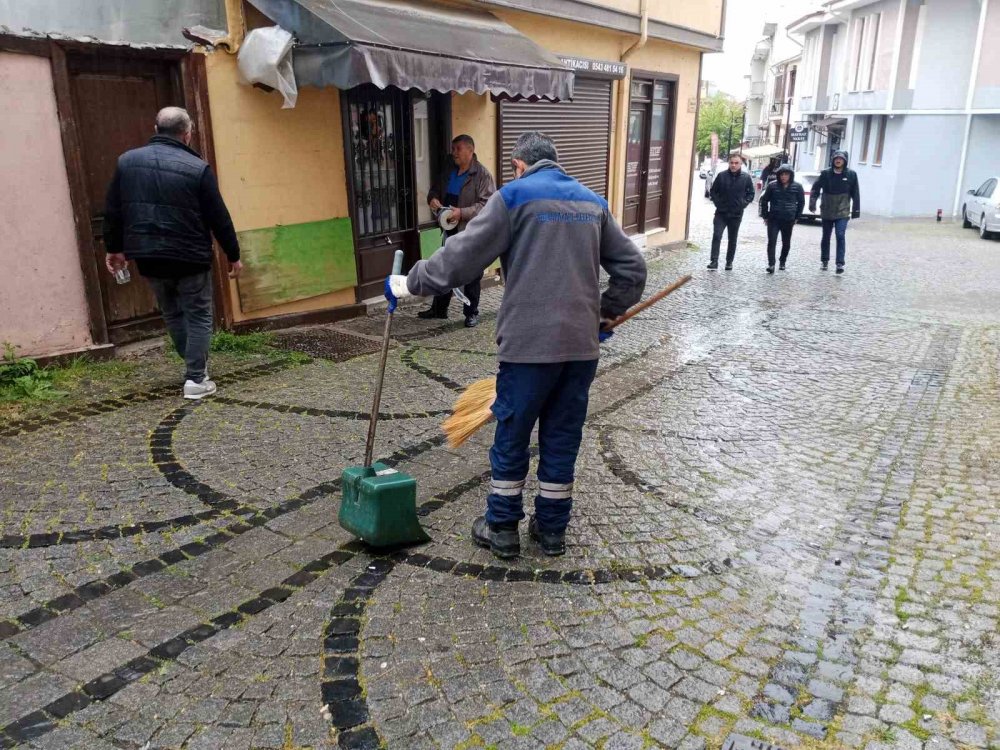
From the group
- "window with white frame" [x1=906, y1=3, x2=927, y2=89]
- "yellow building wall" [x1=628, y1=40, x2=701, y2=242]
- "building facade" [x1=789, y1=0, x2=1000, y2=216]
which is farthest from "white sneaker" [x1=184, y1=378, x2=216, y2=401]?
"window with white frame" [x1=906, y1=3, x2=927, y2=89]

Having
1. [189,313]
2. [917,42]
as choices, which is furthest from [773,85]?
[189,313]

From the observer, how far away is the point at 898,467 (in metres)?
5.01

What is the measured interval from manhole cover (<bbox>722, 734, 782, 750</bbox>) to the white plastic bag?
19.7ft

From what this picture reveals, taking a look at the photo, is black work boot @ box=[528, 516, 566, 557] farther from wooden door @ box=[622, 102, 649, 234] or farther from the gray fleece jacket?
wooden door @ box=[622, 102, 649, 234]

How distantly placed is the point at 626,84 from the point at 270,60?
7609mm

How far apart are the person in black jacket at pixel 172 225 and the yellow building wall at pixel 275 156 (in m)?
1.49

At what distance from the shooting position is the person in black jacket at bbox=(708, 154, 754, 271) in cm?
1195

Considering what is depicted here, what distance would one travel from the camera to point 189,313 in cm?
562

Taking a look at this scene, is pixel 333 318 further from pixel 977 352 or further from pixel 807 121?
pixel 807 121

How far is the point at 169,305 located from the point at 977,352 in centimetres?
726

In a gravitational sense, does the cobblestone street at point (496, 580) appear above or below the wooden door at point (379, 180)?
below

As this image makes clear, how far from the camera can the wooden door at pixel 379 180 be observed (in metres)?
8.34

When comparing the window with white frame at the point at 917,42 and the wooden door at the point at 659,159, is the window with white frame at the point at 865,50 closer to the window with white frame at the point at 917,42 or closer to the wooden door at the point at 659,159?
the window with white frame at the point at 917,42

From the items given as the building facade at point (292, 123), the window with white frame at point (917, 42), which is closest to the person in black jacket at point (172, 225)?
the building facade at point (292, 123)
